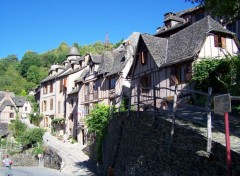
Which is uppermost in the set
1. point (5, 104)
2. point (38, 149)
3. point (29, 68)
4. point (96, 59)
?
point (29, 68)

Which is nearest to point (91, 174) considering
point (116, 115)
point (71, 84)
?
point (116, 115)

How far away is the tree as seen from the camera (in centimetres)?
1162

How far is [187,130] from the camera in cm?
991

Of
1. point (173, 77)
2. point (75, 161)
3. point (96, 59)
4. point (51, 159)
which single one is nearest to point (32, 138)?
point (51, 159)

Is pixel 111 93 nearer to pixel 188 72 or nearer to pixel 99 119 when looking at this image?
pixel 99 119

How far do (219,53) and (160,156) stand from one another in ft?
46.3

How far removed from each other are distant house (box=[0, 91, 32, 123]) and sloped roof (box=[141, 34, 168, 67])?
130 ft

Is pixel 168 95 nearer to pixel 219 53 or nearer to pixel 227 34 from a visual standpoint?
pixel 219 53

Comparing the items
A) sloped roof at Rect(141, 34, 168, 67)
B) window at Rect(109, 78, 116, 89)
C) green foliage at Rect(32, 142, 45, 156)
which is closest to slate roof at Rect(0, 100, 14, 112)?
green foliage at Rect(32, 142, 45, 156)

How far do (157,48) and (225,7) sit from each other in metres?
14.8

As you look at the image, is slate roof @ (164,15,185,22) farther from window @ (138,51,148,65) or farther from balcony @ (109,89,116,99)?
balcony @ (109,89,116,99)

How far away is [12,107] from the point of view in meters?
63.7

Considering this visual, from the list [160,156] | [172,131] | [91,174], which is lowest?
[91,174]

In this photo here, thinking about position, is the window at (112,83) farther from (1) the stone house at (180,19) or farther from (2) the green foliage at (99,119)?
(2) the green foliage at (99,119)
